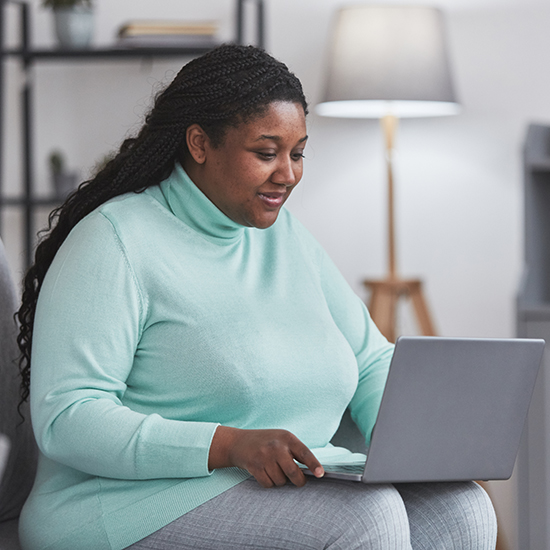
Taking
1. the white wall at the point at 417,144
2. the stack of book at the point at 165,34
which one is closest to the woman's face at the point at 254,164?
the stack of book at the point at 165,34

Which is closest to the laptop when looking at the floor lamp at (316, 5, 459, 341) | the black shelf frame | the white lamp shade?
the floor lamp at (316, 5, 459, 341)

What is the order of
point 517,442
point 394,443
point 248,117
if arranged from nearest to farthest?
point 394,443, point 517,442, point 248,117

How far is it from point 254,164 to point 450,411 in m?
0.42

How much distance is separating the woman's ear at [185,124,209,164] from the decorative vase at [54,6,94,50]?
64.4 inches

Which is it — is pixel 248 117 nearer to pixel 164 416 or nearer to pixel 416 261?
pixel 164 416

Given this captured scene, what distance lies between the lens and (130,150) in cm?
119

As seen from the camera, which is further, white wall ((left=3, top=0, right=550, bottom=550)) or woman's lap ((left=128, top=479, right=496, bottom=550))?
white wall ((left=3, top=0, right=550, bottom=550))

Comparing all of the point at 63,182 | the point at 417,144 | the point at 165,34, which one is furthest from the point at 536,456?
the point at 63,182

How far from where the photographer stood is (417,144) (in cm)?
282

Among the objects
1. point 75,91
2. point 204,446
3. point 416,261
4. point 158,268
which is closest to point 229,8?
point 75,91

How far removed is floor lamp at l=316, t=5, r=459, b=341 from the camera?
7.87 ft

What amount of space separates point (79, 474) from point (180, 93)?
1.71ft

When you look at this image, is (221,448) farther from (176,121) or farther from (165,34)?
(165,34)

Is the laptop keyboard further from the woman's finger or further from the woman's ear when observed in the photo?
the woman's ear
